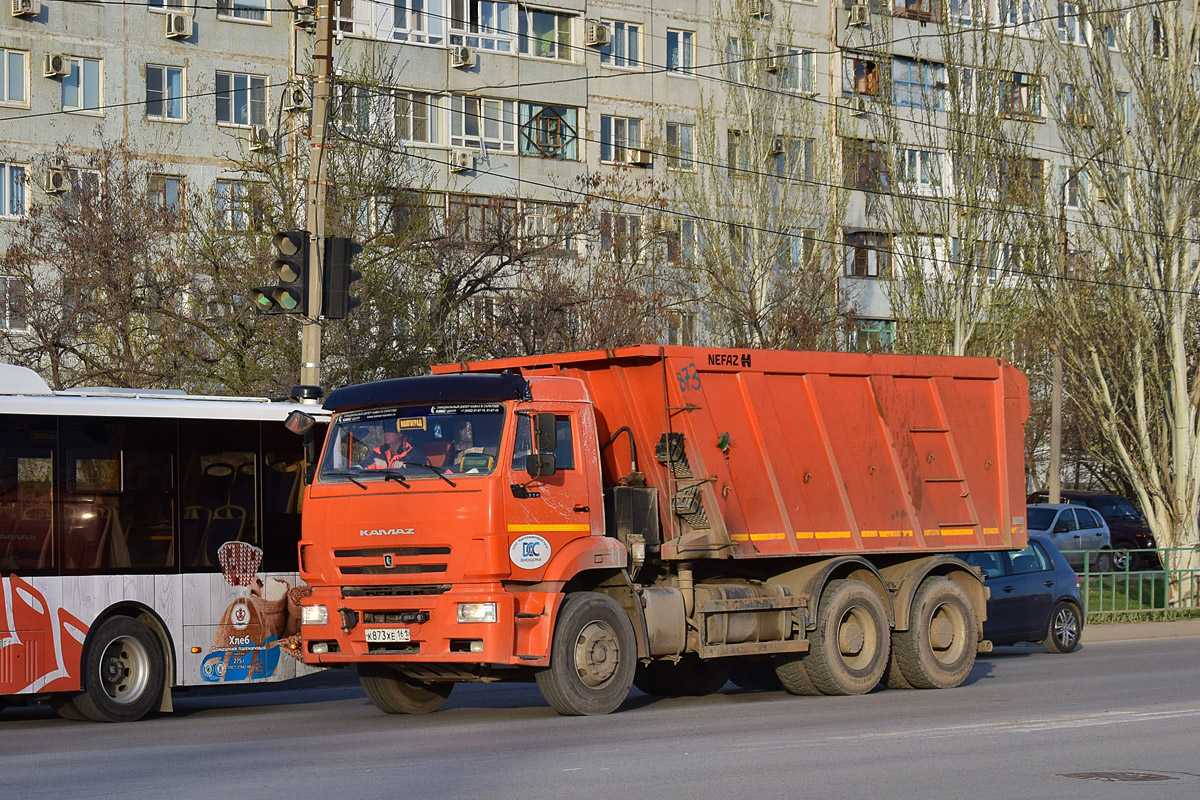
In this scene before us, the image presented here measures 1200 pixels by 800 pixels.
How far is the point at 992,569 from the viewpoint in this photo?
2233 centimetres

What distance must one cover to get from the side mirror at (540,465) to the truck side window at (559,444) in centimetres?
7

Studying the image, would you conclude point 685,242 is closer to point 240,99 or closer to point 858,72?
point 240,99

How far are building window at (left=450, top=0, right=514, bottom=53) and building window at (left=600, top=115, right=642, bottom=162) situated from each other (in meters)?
4.09

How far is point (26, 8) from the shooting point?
44.3 m

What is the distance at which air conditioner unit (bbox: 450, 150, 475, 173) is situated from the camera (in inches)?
1889

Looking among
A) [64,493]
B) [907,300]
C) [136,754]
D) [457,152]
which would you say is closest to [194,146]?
[457,152]

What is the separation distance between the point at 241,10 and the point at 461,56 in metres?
6.10

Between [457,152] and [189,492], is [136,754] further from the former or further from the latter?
[457,152]

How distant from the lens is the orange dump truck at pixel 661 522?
13.7m

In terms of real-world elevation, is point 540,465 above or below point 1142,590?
above

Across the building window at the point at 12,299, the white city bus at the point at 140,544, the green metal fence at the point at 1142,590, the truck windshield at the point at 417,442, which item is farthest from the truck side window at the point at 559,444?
the building window at the point at 12,299

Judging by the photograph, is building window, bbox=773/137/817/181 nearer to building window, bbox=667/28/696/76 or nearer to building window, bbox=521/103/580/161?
building window, bbox=667/28/696/76

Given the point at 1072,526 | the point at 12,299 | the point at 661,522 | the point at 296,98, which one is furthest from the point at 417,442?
the point at 1072,526

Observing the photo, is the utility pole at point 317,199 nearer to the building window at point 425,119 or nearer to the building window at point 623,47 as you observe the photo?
the building window at point 425,119
